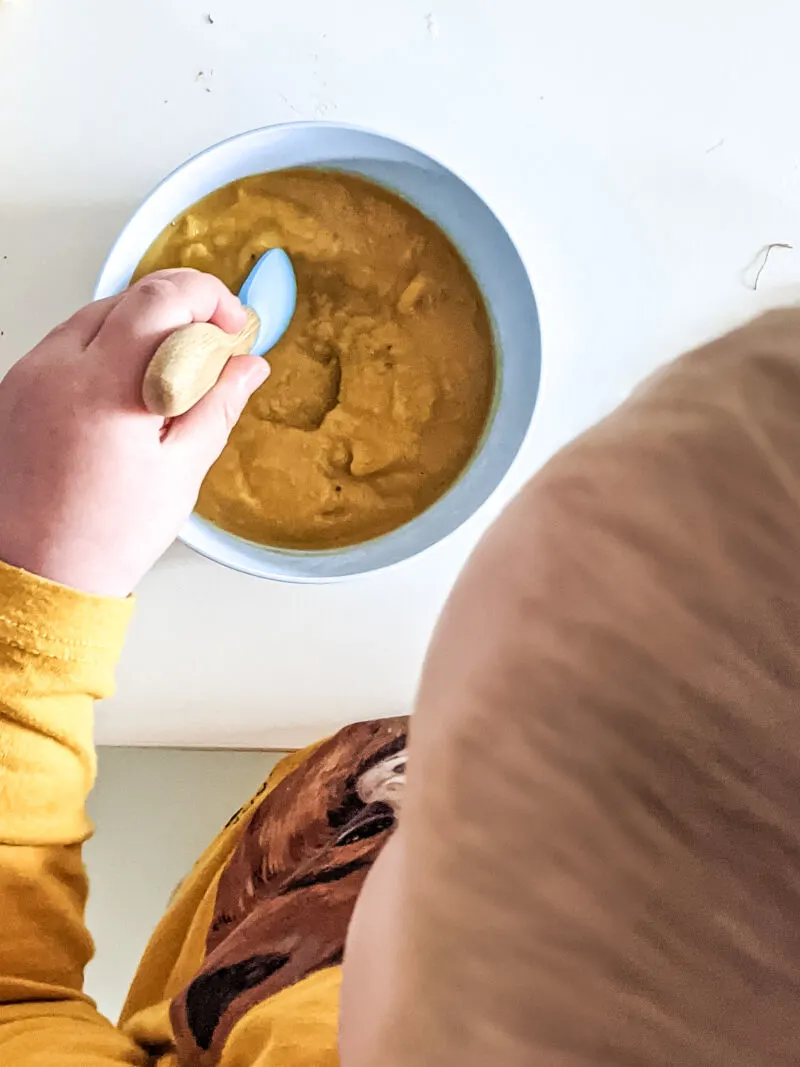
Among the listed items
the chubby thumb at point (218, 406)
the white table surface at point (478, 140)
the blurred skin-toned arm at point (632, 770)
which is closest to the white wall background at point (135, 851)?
the white table surface at point (478, 140)

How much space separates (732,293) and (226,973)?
470mm

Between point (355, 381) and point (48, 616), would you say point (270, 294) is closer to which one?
point (355, 381)

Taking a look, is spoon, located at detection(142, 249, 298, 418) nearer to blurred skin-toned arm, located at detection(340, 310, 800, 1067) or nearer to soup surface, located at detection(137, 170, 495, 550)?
soup surface, located at detection(137, 170, 495, 550)

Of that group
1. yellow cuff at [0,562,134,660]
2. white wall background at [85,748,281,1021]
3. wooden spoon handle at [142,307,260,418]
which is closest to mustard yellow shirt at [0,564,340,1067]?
yellow cuff at [0,562,134,660]

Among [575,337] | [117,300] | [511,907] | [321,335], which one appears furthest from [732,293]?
[511,907]

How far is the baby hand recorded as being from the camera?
0.47m

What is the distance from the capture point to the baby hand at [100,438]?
472mm

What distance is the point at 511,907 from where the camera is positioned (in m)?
0.19

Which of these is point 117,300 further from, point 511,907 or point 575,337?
point 511,907

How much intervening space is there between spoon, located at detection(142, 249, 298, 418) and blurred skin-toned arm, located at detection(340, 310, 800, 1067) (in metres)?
0.27

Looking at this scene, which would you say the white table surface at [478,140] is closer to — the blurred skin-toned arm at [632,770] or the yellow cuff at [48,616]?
the yellow cuff at [48,616]

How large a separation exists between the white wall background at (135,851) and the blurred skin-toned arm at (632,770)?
0.54 meters

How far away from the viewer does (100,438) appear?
0.47m

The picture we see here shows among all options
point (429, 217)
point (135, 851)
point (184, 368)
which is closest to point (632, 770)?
point (184, 368)
